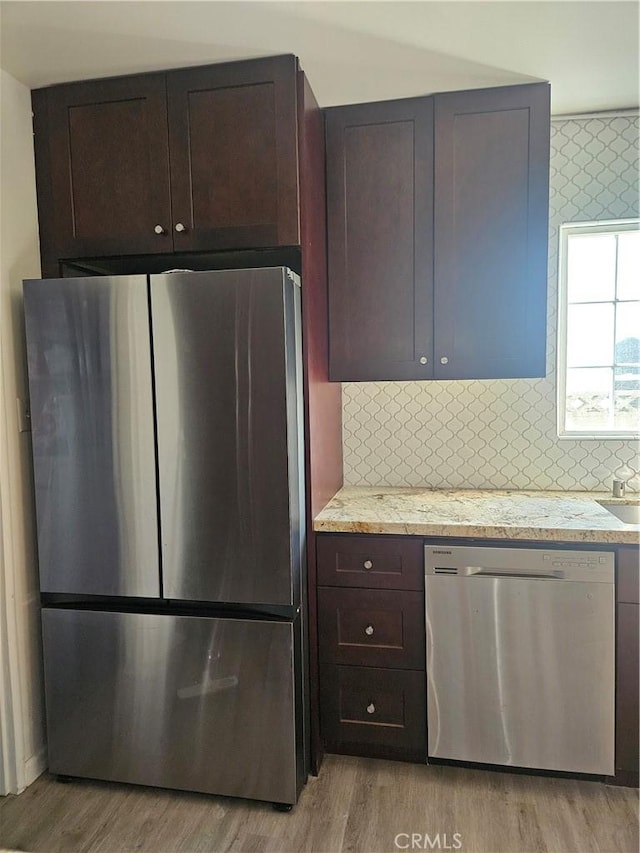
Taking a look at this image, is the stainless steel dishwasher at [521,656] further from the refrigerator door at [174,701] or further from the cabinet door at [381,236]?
the cabinet door at [381,236]

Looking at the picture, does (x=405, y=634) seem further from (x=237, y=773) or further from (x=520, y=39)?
(x=520, y=39)

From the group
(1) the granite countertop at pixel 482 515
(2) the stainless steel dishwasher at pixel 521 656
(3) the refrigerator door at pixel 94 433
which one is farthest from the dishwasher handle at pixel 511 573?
(3) the refrigerator door at pixel 94 433

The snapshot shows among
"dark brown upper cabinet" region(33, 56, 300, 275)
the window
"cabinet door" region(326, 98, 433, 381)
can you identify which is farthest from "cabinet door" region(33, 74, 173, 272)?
the window

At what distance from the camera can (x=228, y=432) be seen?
1.84 meters

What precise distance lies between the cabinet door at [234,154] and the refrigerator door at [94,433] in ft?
1.19

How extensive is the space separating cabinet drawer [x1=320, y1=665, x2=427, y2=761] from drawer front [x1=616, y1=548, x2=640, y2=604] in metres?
0.73

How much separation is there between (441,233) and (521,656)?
5.13 feet

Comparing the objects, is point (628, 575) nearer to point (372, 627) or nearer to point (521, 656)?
point (521, 656)

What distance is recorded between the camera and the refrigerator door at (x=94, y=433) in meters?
1.88

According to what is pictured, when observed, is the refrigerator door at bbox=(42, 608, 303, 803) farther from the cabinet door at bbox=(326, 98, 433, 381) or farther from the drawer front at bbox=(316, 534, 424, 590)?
the cabinet door at bbox=(326, 98, 433, 381)

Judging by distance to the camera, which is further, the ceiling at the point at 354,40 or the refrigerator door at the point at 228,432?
the refrigerator door at the point at 228,432

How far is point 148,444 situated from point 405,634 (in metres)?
1.11

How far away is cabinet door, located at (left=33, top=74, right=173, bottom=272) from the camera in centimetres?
200

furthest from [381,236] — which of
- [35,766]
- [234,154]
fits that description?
[35,766]
